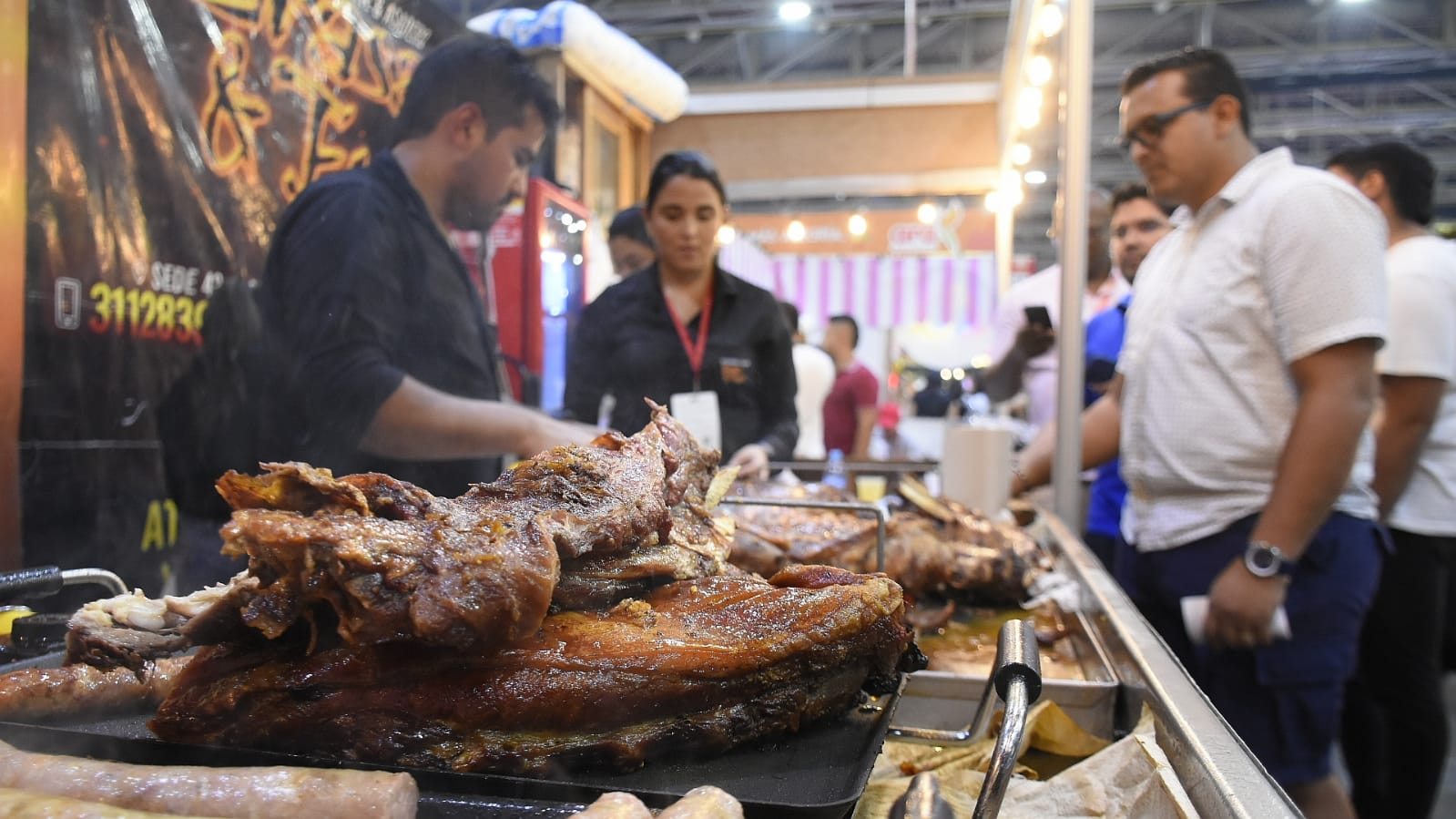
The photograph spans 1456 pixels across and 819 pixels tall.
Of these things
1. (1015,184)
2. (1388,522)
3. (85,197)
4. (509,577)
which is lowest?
(1388,522)

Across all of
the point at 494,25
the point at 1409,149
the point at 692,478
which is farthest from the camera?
the point at 494,25

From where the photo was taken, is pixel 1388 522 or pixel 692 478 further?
pixel 1388 522

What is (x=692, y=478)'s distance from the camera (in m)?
1.47

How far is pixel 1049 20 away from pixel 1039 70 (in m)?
0.61

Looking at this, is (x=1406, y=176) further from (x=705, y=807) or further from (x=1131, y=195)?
(x=705, y=807)

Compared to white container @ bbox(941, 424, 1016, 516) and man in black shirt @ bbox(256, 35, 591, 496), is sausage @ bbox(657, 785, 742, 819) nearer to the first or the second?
man in black shirt @ bbox(256, 35, 591, 496)

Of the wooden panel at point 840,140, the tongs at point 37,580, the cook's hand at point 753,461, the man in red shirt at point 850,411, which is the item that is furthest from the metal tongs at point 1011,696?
the man in red shirt at point 850,411

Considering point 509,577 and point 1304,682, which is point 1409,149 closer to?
point 1304,682

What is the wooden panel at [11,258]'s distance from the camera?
244 cm

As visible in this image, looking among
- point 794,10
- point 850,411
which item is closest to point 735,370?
point 850,411

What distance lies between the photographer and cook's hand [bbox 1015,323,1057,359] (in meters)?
4.38

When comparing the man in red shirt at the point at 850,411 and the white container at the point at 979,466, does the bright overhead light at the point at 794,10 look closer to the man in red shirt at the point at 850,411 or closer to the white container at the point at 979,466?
the man in red shirt at the point at 850,411

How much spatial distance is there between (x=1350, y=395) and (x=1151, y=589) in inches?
35.3

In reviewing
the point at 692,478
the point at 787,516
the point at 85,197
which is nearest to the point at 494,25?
the point at 85,197
